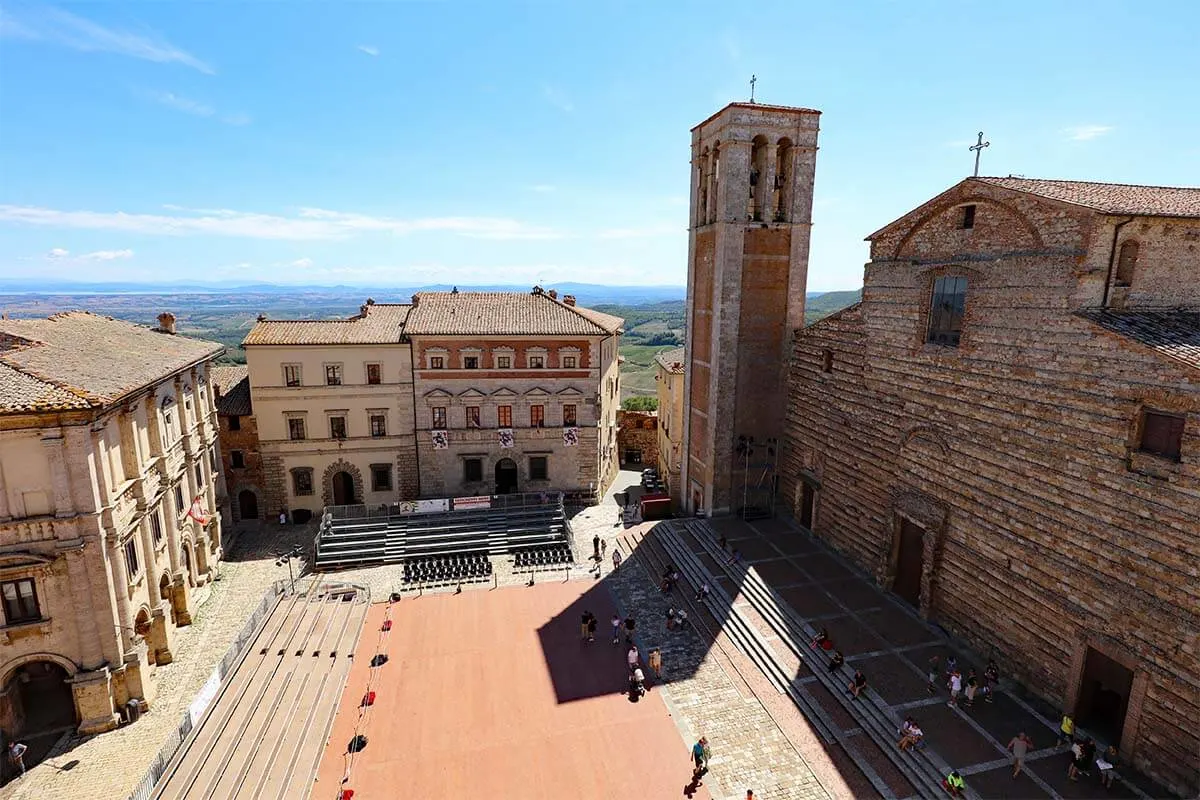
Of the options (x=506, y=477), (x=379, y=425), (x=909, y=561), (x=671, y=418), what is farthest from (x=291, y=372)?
(x=909, y=561)

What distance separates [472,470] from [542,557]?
8.89 meters

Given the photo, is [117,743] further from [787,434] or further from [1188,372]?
[1188,372]

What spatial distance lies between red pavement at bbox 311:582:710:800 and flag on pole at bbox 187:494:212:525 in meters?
9.54

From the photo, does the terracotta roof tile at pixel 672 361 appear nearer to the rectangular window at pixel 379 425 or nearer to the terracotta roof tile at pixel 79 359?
the rectangular window at pixel 379 425

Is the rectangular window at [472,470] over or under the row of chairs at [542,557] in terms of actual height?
over

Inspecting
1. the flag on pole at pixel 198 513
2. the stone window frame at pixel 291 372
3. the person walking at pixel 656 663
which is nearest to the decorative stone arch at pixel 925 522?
the person walking at pixel 656 663

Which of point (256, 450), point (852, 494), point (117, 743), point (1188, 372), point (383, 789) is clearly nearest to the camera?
point (1188, 372)

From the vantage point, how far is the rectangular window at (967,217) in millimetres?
20886

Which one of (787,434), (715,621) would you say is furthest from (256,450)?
(787,434)

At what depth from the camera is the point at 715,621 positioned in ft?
83.6

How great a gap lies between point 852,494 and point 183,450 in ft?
101

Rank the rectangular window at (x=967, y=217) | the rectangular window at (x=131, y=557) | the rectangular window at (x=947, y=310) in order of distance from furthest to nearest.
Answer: the rectangular window at (x=131, y=557), the rectangular window at (x=947, y=310), the rectangular window at (x=967, y=217)

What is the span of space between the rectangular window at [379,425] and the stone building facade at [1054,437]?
2736 cm

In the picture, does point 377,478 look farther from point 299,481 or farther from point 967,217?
point 967,217
